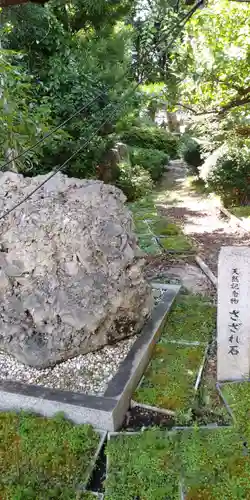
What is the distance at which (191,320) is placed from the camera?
188 inches

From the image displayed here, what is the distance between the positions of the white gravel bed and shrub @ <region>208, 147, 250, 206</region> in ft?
23.6

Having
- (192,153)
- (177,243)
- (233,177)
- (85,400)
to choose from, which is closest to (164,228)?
(177,243)

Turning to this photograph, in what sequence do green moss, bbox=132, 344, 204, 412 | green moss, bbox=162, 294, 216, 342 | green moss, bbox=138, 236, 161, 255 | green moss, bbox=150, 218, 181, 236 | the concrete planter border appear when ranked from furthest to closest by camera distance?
green moss, bbox=150, 218, 181, 236 → green moss, bbox=138, 236, 161, 255 → green moss, bbox=162, 294, 216, 342 → green moss, bbox=132, 344, 204, 412 → the concrete planter border

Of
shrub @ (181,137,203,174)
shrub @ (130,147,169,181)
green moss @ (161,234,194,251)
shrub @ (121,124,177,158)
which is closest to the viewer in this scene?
green moss @ (161,234,194,251)

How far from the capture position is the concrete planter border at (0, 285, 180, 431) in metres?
3.10

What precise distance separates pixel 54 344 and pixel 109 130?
25.6ft

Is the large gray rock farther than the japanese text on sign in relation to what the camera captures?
Yes

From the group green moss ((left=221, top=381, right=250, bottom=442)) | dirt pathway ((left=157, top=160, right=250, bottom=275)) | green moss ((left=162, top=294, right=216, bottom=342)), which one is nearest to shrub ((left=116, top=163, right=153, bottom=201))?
dirt pathway ((left=157, top=160, right=250, bottom=275))

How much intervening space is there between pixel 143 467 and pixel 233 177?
27.5ft

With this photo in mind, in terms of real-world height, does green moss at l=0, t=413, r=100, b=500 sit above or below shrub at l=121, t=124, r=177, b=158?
above

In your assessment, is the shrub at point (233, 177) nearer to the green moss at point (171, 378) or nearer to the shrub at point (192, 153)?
the shrub at point (192, 153)

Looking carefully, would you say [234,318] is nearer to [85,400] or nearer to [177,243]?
[85,400]

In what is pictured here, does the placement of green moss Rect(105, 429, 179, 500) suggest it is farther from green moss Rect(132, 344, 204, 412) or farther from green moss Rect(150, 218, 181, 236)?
green moss Rect(150, 218, 181, 236)

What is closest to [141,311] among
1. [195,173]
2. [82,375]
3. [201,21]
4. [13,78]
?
[82,375]
